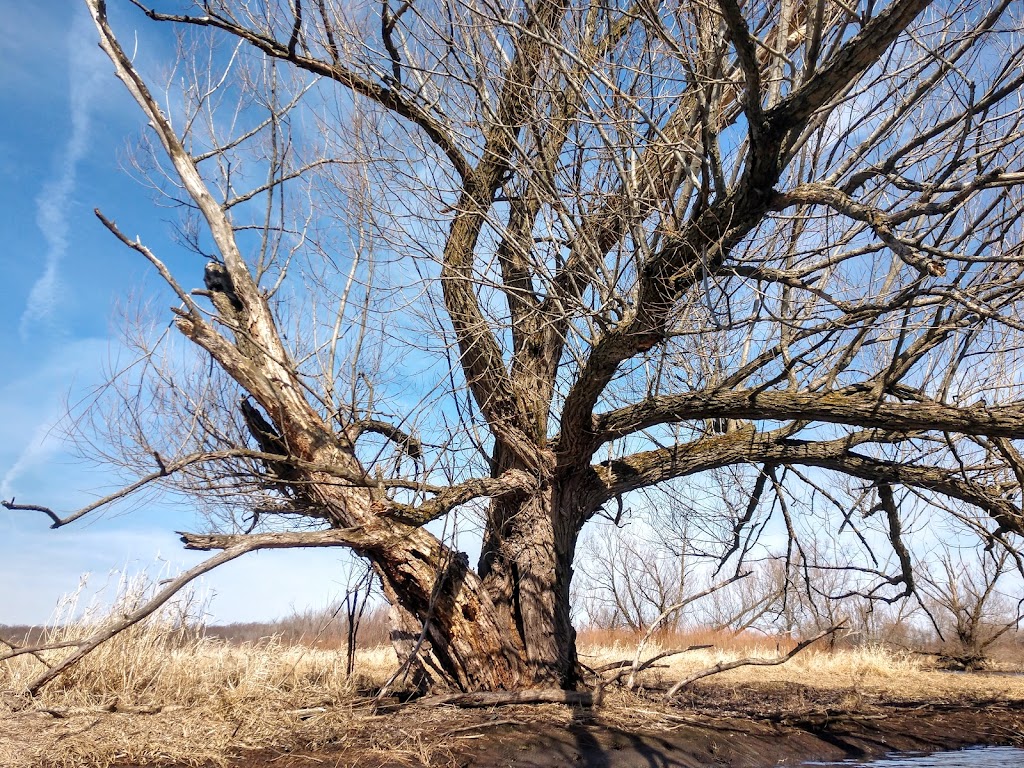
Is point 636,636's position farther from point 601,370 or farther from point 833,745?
point 601,370

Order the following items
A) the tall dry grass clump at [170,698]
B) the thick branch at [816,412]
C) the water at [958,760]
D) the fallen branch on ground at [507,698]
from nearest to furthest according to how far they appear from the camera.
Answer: the tall dry grass clump at [170,698], the water at [958,760], the thick branch at [816,412], the fallen branch on ground at [507,698]

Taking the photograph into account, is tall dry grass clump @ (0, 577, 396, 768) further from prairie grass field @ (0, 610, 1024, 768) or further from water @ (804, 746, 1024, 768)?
water @ (804, 746, 1024, 768)

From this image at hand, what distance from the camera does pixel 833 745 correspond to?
229 inches

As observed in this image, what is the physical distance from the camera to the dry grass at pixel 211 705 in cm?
457

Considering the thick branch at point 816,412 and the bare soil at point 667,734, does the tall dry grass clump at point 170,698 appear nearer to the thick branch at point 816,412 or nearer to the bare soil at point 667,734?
the bare soil at point 667,734

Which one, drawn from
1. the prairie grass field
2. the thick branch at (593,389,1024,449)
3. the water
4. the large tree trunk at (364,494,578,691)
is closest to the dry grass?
the prairie grass field

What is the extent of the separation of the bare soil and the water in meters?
0.22

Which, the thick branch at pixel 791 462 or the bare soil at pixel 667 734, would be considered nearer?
the bare soil at pixel 667 734

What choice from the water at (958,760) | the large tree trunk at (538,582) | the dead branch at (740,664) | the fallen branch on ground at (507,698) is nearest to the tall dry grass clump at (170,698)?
the fallen branch on ground at (507,698)

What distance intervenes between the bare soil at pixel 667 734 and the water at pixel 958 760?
0.73 ft

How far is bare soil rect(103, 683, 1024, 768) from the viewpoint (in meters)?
4.73

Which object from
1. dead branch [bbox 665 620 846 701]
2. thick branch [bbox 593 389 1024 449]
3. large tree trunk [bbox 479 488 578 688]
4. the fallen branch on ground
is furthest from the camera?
large tree trunk [bbox 479 488 578 688]

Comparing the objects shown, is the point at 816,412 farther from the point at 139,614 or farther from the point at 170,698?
the point at 170,698

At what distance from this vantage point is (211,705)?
5.52m
